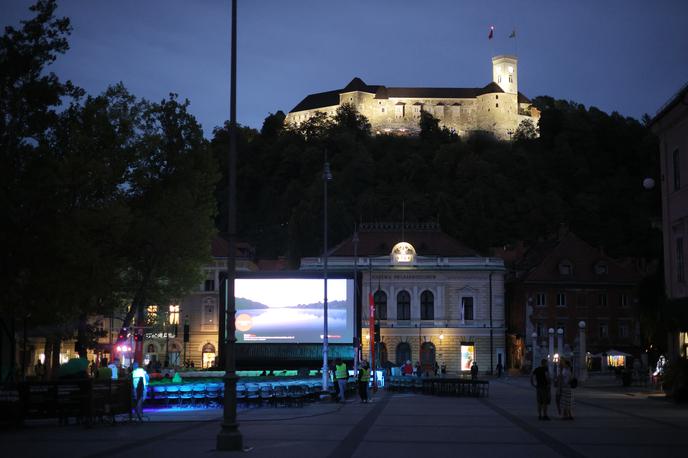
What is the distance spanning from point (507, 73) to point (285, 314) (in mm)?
153387

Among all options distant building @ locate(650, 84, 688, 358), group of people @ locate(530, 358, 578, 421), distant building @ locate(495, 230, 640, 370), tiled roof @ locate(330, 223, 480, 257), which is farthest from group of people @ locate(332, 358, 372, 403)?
tiled roof @ locate(330, 223, 480, 257)

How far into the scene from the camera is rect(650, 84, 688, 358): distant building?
3538 cm

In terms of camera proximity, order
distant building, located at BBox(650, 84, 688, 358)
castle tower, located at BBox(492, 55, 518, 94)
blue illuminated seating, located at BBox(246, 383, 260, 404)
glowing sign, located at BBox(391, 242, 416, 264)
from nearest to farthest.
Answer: blue illuminated seating, located at BBox(246, 383, 260, 404) < distant building, located at BBox(650, 84, 688, 358) < glowing sign, located at BBox(391, 242, 416, 264) < castle tower, located at BBox(492, 55, 518, 94)

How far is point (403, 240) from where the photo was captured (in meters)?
83.9

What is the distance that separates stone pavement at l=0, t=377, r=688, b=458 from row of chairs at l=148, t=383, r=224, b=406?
112 centimetres

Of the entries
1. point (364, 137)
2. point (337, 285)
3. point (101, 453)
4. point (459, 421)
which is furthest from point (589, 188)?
point (101, 453)

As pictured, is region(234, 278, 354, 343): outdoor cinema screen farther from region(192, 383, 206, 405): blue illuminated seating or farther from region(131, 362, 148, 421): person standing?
region(131, 362, 148, 421): person standing

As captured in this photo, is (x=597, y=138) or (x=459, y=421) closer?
(x=459, y=421)

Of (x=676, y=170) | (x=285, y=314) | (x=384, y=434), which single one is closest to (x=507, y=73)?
(x=285, y=314)

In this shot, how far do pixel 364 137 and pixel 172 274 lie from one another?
132m

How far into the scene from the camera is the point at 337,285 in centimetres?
5256

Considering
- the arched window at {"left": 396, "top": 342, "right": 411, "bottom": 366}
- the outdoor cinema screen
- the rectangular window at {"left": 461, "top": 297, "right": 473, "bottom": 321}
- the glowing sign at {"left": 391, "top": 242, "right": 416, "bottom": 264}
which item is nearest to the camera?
the outdoor cinema screen

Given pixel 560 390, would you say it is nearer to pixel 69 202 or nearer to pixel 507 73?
pixel 69 202

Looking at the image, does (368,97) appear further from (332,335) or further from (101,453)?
(101,453)
